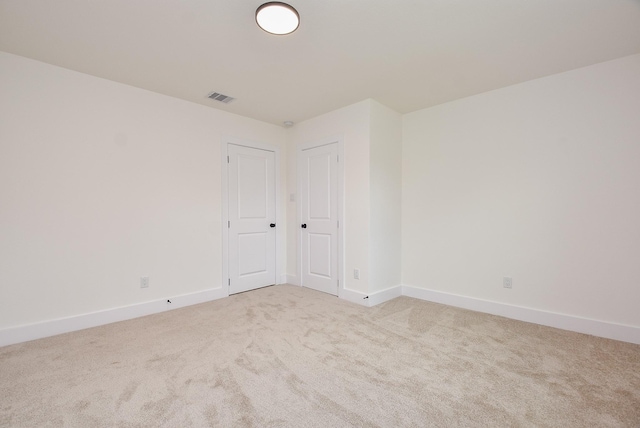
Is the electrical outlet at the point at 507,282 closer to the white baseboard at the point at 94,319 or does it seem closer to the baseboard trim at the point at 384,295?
the baseboard trim at the point at 384,295

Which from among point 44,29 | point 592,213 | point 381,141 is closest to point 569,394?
point 592,213

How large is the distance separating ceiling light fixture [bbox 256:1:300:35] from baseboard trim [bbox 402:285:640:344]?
133 inches

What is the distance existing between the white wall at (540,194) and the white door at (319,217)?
1.16 metres

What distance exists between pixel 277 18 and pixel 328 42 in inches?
21.3

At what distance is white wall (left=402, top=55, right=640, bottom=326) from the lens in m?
2.56

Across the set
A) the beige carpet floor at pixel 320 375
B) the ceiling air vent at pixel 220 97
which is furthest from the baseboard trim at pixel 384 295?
the ceiling air vent at pixel 220 97

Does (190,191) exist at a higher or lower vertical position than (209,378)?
higher

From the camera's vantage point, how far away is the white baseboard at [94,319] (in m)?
2.48

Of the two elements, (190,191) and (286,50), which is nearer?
(286,50)

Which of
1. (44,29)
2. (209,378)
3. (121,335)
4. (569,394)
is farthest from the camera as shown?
(121,335)

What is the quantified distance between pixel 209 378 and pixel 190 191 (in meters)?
2.35

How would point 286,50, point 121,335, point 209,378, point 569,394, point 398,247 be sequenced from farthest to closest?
1. point 398,247
2. point 121,335
3. point 286,50
4. point 209,378
5. point 569,394

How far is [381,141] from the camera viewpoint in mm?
3686

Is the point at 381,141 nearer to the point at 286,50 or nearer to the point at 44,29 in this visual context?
the point at 286,50
